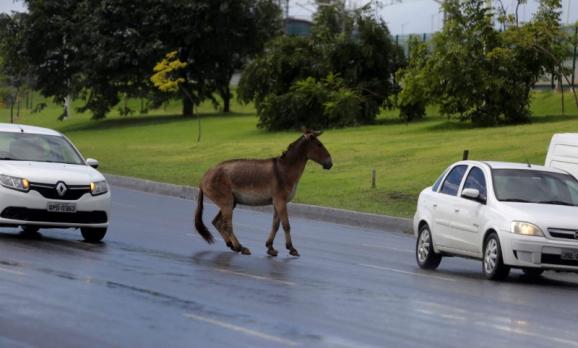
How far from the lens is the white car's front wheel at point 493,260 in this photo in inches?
636

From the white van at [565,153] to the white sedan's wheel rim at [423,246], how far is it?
3446 mm

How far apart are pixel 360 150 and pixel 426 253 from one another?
28.1 m

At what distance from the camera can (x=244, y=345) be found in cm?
971

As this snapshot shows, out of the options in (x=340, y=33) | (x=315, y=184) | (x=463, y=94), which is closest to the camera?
(x=315, y=184)

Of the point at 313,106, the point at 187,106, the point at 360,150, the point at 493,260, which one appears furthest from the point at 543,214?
the point at 187,106

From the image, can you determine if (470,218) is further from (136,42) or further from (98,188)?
(136,42)

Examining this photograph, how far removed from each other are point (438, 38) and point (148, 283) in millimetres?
41924

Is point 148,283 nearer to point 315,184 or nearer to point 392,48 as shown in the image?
point 315,184

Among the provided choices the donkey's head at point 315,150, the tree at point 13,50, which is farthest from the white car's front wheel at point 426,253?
the tree at point 13,50

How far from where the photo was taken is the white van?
20.7 metres

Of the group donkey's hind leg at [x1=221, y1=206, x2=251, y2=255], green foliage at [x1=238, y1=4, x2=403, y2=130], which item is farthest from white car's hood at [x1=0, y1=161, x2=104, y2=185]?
green foliage at [x1=238, y1=4, x2=403, y2=130]

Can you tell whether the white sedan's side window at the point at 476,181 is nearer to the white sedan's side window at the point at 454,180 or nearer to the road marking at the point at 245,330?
the white sedan's side window at the point at 454,180

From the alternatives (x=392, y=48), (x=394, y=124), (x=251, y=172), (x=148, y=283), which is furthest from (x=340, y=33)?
(x=148, y=283)

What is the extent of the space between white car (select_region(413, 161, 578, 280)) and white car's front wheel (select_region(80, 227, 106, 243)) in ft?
14.9
